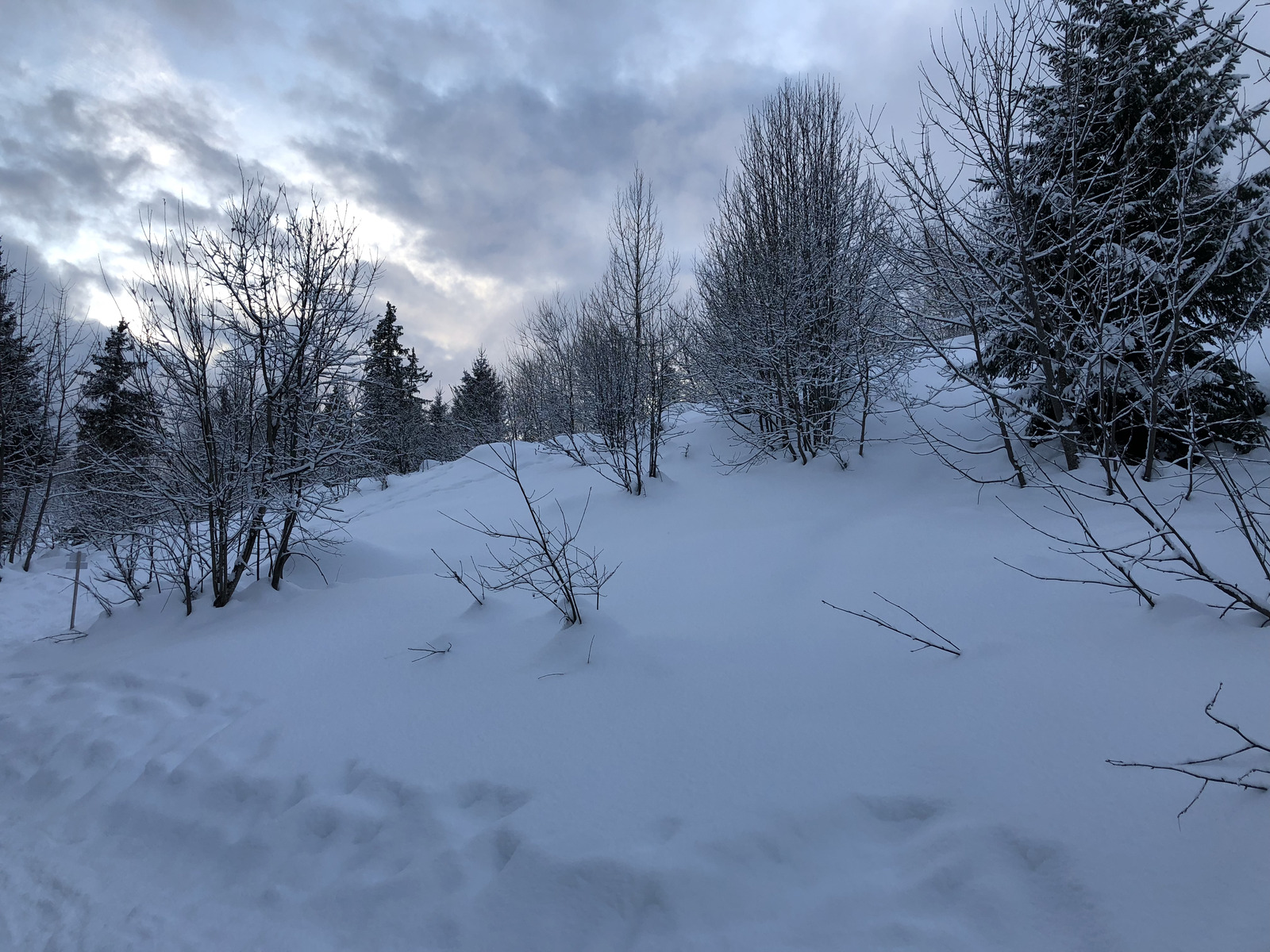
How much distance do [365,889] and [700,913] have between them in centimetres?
139

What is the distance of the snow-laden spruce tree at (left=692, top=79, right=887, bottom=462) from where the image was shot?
7.59 m

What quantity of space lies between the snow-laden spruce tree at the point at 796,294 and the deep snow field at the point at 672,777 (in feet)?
11.5

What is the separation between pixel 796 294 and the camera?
25.8ft

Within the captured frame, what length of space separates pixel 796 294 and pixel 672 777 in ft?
23.3

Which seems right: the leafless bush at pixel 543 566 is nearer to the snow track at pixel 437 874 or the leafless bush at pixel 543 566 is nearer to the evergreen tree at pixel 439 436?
the snow track at pixel 437 874

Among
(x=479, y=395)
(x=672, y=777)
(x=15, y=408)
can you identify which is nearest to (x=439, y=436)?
(x=479, y=395)

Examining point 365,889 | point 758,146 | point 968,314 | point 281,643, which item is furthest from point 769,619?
point 758,146

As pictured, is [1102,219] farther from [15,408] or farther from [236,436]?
[15,408]

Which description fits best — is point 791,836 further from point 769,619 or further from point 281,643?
point 281,643

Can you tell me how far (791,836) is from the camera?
6.60ft

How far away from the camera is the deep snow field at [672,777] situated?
1.72 metres

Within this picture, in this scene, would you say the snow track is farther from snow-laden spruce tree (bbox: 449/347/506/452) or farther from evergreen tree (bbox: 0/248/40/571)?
snow-laden spruce tree (bbox: 449/347/506/452)

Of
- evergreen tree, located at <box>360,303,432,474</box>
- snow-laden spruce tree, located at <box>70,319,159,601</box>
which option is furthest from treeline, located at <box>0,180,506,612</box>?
evergreen tree, located at <box>360,303,432,474</box>

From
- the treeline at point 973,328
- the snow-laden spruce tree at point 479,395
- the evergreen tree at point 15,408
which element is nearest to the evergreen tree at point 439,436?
the snow-laden spruce tree at point 479,395
